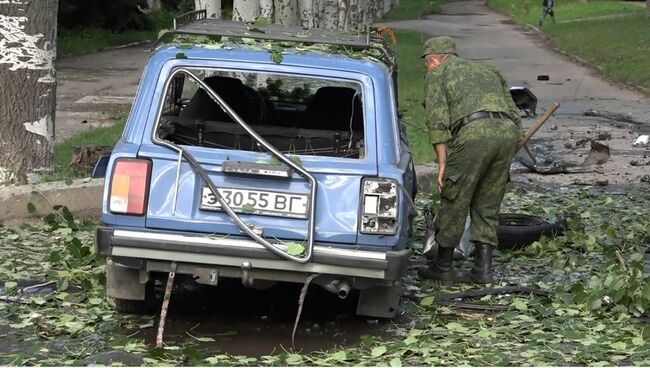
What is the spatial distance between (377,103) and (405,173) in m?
0.44

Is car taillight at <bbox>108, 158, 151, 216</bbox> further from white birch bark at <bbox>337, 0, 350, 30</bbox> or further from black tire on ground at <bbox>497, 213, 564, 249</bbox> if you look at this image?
white birch bark at <bbox>337, 0, 350, 30</bbox>

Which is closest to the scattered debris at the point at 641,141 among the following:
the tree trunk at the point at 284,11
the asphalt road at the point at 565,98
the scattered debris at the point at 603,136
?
the asphalt road at the point at 565,98

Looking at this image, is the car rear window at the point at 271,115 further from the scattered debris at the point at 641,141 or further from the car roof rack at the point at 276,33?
the scattered debris at the point at 641,141

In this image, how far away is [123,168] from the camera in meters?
6.29

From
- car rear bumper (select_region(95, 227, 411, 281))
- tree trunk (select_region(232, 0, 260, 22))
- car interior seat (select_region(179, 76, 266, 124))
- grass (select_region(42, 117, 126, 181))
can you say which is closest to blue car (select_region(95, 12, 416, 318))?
car rear bumper (select_region(95, 227, 411, 281))

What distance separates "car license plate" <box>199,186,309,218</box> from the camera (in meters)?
6.26

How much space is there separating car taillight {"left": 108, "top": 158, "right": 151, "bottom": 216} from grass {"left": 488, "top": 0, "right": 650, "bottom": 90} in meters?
17.0

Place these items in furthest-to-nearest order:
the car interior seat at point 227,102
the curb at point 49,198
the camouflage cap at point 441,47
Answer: the curb at point 49,198 → the camouflage cap at point 441,47 → the car interior seat at point 227,102

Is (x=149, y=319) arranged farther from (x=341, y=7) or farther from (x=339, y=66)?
(x=341, y=7)

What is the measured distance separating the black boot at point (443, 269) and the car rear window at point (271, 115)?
40.7 inches

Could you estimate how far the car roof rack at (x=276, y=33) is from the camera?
7035 millimetres

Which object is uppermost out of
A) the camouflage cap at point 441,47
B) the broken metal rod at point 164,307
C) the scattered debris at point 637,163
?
the camouflage cap at point 441,47

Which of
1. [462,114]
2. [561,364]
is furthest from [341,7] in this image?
[561,364]

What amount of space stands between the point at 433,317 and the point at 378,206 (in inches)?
40.8
